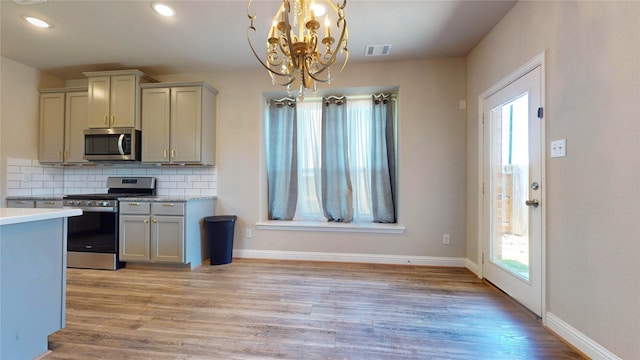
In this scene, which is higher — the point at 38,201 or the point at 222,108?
the point at 222,108

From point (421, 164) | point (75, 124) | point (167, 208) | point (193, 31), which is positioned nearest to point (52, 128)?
point (75, 124)

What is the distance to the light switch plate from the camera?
1.75 metres

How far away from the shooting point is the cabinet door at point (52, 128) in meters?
3.62

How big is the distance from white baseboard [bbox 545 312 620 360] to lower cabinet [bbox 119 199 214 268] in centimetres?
352

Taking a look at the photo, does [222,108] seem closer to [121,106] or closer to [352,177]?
[121,106]

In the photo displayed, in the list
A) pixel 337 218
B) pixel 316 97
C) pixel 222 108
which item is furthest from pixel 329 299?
pixel 222 108

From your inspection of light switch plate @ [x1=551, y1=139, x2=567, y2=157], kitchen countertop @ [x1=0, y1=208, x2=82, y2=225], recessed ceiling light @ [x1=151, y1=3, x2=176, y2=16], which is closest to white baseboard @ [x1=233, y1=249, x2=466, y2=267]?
light switch plate @ [x1=551, y1=139, x2=567, y2=157]

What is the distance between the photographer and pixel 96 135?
345 cm

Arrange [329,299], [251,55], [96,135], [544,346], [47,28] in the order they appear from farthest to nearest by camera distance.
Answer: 1. [96,135]
2. [251,55]
3. [47,28]
4. [329,299]
5. [544,346]

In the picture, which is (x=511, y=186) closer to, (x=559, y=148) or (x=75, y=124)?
(x=559, y=148)

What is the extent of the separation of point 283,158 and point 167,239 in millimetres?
1807

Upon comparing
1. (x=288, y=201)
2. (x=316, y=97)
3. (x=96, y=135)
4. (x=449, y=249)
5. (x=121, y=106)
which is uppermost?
(x=316, y=97)

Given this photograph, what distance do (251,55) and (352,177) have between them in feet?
6.85

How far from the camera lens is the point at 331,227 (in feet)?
11.4
